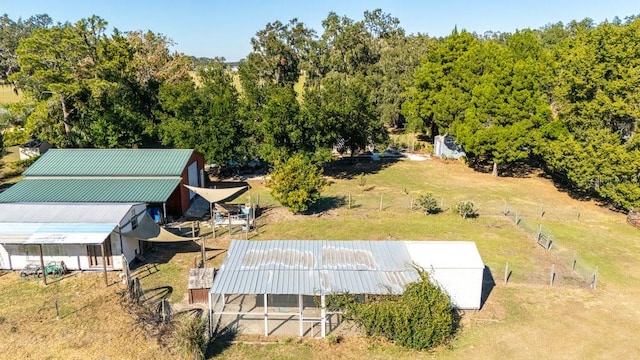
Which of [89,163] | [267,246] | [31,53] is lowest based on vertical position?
[267,246]

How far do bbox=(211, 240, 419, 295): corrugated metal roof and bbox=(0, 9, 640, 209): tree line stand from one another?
42.3ft

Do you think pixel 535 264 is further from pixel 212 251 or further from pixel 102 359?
pixel 102 359

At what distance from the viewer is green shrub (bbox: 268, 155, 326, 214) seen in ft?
91.5

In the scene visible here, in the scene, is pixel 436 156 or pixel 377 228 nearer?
pixel 377 228

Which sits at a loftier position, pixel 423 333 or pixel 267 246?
pixel 267 246

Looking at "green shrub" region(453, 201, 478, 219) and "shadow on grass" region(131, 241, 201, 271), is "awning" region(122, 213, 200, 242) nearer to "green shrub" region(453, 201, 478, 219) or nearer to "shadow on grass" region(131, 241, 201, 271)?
"shadow on grass" region(131, 241, 201, 271)

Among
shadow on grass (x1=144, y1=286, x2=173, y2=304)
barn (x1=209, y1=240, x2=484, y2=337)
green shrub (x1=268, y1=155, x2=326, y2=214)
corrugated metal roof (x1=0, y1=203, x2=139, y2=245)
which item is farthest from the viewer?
green shrub (x1=268, y1=155, x2=326, y2=214)

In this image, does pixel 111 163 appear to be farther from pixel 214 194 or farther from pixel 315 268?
pixel 315 268

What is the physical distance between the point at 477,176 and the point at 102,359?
35.3m

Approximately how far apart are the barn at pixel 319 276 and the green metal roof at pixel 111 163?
12.2 metres

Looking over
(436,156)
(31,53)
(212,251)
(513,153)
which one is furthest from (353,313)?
(436,156)

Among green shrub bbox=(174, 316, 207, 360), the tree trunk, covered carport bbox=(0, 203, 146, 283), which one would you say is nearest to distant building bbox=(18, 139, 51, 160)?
the tree trunk

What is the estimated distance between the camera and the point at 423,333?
14.8 meters

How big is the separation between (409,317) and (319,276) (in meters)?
3.56
